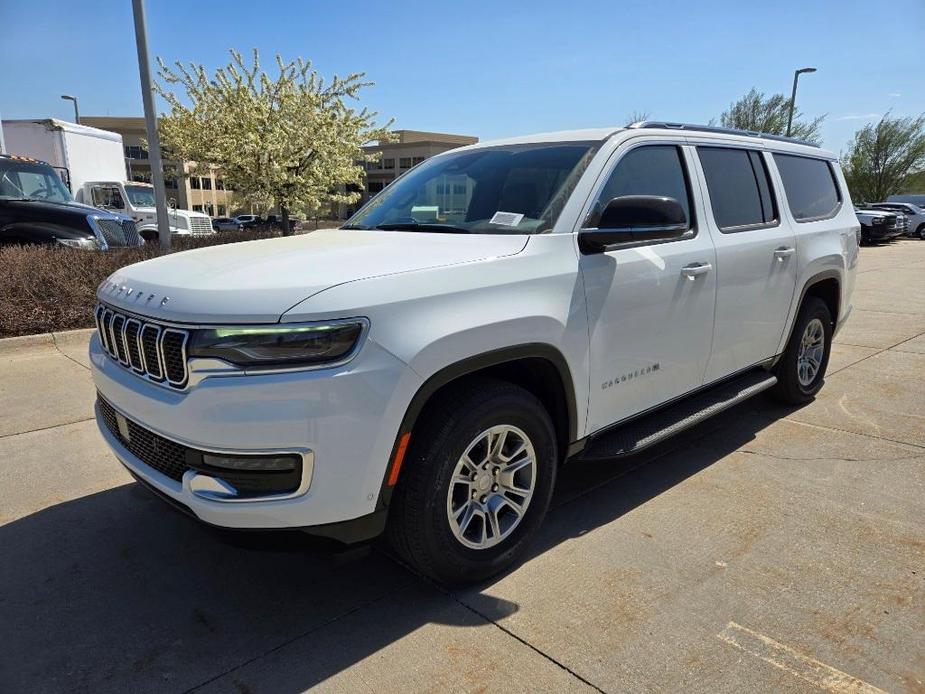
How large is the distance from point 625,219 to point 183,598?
2.52 metres

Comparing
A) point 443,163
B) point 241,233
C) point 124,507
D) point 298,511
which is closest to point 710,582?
point 298,511

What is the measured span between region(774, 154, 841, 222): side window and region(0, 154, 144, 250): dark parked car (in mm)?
9127

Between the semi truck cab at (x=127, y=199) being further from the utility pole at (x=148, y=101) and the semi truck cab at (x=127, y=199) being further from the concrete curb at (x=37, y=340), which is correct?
the concrete curb at (x=37, y=340)

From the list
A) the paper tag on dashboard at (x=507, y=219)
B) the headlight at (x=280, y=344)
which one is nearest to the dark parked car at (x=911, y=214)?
the paper tag on dashboard at (x=507, y=219)

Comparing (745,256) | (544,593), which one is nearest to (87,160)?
(745,256)

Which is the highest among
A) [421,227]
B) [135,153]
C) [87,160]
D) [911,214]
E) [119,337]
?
[135,153]

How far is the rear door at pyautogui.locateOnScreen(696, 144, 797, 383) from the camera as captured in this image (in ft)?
12.1

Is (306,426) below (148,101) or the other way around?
below

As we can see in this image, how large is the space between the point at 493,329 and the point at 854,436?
3.32 meters

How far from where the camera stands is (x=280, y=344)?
2.12m

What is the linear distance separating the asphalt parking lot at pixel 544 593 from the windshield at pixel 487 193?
158cm

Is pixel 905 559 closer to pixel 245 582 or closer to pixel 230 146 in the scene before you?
pixel 245 582

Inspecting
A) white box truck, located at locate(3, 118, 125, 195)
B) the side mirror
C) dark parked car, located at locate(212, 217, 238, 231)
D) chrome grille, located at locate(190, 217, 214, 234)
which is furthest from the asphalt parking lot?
dark parked car, located at locate(212, 217, 238, 231)

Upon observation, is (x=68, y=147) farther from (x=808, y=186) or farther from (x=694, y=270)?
(x=694, y=270)
